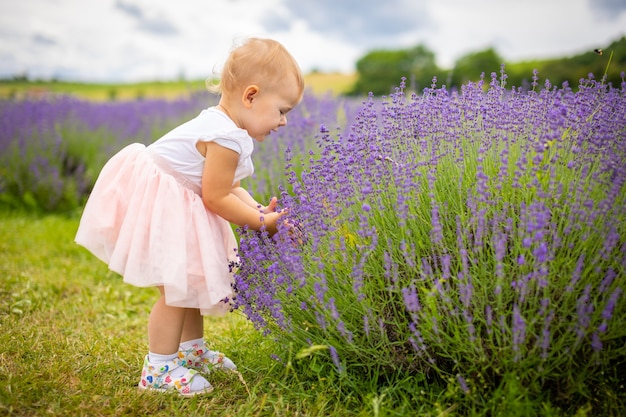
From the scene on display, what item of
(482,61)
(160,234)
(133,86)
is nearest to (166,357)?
(160,234)

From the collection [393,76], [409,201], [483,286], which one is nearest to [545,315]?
[483,286]

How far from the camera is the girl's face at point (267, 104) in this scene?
2238 millimetres

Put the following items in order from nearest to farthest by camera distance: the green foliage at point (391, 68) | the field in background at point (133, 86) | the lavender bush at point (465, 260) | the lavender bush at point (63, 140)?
1. the lavender bush at point (465, 260)
2. the lavender bush at point (63, 140)
3. the green foliage at point (391, 68)
4. the field in background at point (133, 86)

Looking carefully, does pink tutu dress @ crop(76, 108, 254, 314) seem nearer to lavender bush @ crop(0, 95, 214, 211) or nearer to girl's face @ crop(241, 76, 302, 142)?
girl's face @ crop(241, 76, 302, 142)

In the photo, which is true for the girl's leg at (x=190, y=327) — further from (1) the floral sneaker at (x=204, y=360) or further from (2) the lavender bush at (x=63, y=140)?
(2) the lavender bush at (x=63, y=140)

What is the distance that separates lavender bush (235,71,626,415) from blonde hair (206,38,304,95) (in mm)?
374

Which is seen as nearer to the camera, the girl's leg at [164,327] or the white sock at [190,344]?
the girl's leg at [164,327]

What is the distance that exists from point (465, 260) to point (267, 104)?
1.02 metres

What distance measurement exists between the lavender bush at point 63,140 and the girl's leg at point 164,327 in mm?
4316

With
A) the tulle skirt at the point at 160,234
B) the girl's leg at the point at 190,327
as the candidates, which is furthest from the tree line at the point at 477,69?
the girl's leg at the point at 190,327

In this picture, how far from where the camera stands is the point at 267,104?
88.6 inches

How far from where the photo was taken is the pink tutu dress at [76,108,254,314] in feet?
7.06

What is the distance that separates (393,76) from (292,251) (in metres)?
15.7

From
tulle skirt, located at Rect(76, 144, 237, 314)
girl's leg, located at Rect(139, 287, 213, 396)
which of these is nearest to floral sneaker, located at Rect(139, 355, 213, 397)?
girl's leg, located at Rect(139, 287, 213, 396)
